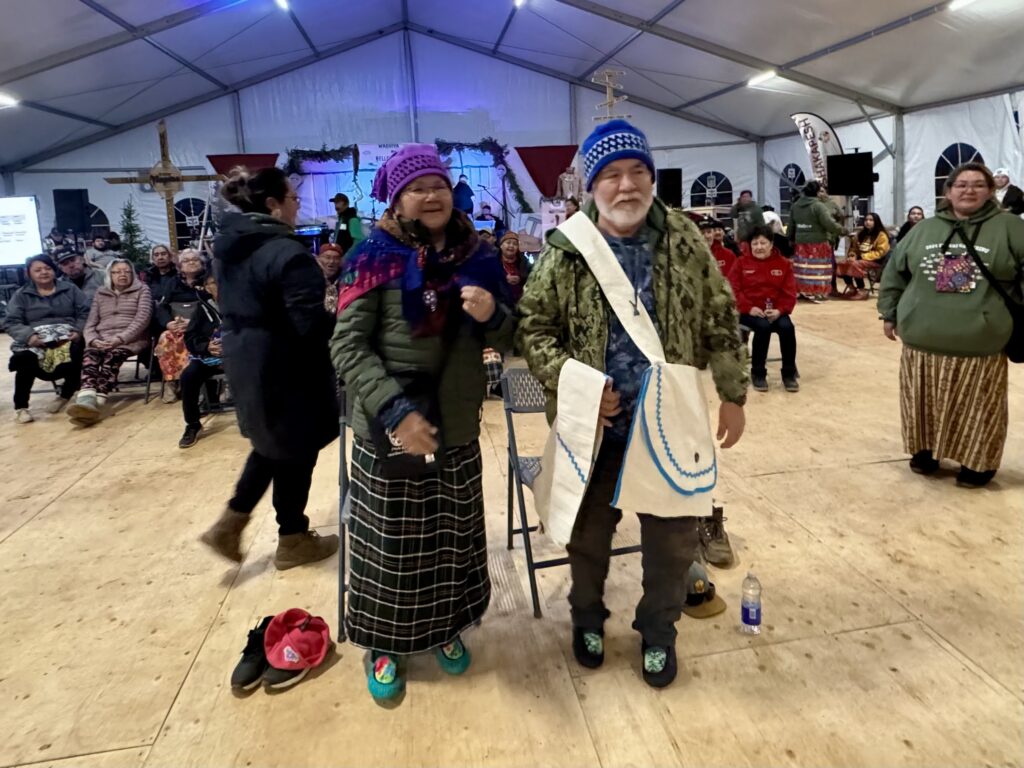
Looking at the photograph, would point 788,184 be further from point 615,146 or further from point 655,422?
point 655,422

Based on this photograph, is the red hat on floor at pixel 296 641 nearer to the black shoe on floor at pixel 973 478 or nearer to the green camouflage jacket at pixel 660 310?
the green camouflage jacket at pixel 660 310

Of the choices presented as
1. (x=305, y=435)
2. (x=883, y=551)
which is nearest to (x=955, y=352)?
(x=883, y=551)

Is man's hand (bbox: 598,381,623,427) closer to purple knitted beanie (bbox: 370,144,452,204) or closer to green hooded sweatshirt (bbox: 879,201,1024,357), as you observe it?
purple knitted beanie (bbox: 370,144,452,204)

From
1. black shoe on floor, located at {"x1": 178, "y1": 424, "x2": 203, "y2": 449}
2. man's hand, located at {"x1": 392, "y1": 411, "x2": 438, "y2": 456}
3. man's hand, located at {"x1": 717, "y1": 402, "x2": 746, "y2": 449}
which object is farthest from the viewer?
black shoe on floor, located at {"x1": 178, "y1": 424, "x2": 203, "y2": 449}

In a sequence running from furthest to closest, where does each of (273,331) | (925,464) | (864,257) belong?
(864,257), (925,464), (273,331)

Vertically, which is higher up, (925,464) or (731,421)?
(731,421)

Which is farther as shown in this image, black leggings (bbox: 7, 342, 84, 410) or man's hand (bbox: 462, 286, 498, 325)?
black leggings (bbox: 7, 342, 84, 410)

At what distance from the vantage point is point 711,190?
50.1 ft

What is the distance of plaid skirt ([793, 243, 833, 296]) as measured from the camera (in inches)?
349

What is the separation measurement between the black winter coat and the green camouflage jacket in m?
0.84

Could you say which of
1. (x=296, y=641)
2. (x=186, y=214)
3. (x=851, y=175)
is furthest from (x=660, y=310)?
(x=186, y=214)

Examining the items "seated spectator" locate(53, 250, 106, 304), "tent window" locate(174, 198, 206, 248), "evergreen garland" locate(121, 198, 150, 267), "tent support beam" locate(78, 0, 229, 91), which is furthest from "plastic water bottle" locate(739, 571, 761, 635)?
"tent window" locate(174, 198, 206, 248)

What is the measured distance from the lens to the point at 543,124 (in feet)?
46.8

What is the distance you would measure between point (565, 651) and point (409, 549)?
0.62 metres
